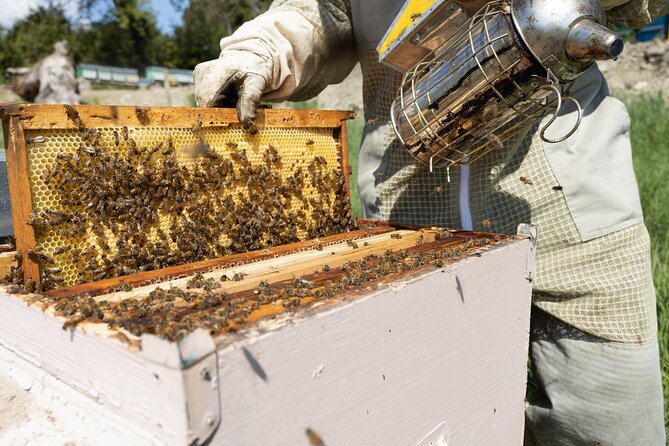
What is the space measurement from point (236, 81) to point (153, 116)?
423 mm

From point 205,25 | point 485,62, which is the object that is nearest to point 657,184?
point 485,62

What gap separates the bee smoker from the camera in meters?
1.48

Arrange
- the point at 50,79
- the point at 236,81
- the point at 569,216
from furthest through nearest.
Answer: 1. the point at 50,79
2. the point at 569,216
3. the point at 236,81

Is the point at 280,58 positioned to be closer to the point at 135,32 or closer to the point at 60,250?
the point at 60,250

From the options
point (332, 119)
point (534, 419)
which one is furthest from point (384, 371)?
point (534, 419)

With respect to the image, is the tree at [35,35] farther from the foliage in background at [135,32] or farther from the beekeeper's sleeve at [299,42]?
the beekeeper's sleeve at [299,42]

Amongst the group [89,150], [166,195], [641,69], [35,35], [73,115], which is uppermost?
[35,35]

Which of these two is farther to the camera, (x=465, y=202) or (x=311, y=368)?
(x=465, y=202)

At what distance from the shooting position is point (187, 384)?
33.8 inches

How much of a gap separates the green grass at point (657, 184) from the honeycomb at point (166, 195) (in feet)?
7.84

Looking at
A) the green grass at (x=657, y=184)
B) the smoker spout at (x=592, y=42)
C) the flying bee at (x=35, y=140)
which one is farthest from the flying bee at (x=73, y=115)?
the green grass at (x=657, y=184)

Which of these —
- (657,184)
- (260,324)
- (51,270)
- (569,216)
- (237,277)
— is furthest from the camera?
(657,184)

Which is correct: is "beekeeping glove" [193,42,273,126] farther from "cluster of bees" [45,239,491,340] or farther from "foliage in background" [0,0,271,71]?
"foliage in background" [0,0,271,71]

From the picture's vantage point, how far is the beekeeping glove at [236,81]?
77.0 inches
